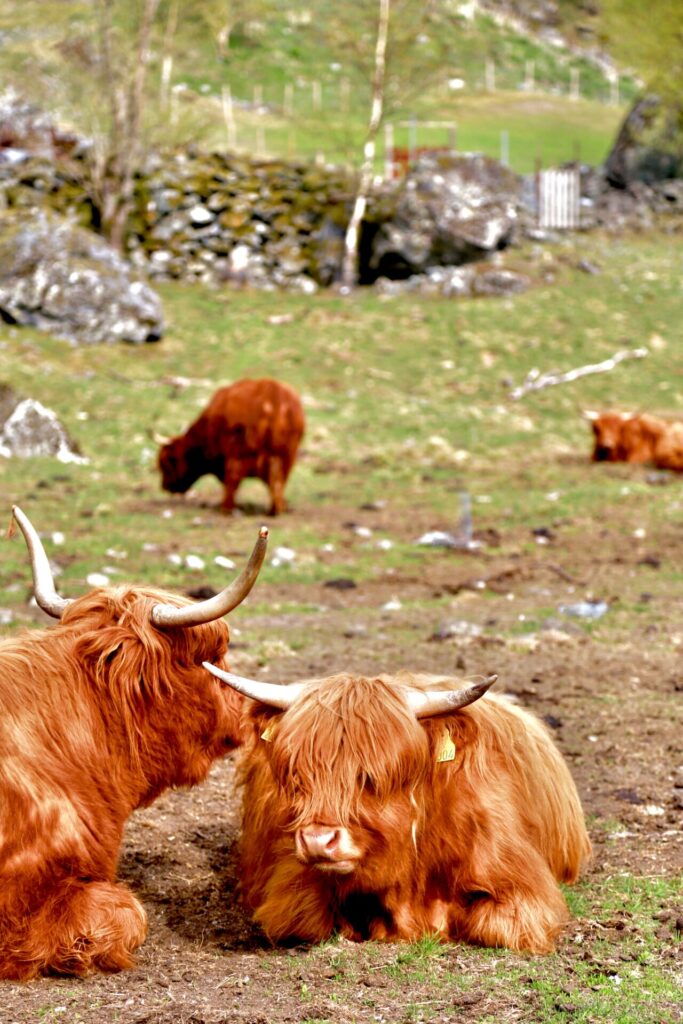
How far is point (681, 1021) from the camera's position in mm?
3754

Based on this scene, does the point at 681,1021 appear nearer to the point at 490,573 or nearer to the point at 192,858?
the point at 192,858

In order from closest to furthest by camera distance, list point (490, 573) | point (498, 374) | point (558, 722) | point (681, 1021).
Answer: point (681, 1021) < point (558, 722) < point (490, 573) < point (498, 374)

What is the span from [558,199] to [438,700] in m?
32.5

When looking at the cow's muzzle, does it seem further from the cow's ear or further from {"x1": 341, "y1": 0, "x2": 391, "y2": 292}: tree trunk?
{"x1": 341, "y1": 0, "x2": 391, "y2": 292}: tree trunk

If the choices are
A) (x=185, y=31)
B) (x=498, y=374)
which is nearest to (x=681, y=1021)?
(x=498, y=374)

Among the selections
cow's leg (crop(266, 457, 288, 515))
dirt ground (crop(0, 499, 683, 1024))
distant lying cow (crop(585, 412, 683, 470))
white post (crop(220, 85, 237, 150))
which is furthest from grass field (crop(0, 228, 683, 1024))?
white post (crop(220, 85, 237, 150))

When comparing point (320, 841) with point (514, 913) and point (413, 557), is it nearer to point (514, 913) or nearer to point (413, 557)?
point (514, 913)

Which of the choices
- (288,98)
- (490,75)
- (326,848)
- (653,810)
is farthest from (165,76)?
(326,848)

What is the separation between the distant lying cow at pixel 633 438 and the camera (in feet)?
60.7

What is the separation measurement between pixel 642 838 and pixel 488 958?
151 cm

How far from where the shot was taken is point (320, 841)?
13.8ft

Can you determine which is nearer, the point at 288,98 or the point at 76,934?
the point at 76,934

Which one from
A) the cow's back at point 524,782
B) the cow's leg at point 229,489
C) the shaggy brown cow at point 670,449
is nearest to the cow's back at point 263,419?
the cow's leg at point 229,489

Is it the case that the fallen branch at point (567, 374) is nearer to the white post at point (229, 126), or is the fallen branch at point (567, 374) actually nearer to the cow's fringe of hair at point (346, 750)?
the white post at point (229, 126)
